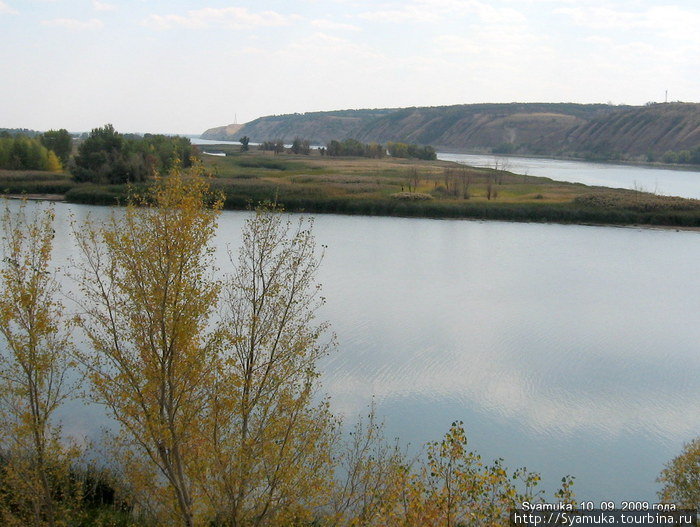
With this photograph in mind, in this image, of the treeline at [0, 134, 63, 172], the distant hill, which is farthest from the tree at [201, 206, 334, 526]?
the distant hill

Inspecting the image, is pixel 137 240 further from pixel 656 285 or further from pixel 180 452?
pixel 656 285

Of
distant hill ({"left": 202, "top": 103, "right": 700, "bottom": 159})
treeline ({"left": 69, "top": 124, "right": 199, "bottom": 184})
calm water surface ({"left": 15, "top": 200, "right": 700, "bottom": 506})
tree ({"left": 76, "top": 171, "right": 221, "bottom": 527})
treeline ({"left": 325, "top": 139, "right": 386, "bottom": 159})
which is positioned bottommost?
calm water surface ({"left": 15, "top": 200, "right": 700, "bottom": 506})

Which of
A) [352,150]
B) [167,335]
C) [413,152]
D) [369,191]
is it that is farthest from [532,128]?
[167,335]

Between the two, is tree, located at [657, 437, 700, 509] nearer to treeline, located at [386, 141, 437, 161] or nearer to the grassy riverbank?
the grassy riverbank

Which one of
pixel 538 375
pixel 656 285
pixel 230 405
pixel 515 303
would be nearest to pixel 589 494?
pixel 538 375

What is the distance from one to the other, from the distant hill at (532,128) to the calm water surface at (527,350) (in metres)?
75.1

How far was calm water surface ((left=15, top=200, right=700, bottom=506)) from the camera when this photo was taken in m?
12.7

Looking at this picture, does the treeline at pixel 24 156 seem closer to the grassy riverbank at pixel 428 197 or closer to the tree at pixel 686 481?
the grassy riverbank at pixel 428 197

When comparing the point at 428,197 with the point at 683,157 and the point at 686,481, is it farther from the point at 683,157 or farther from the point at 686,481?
the point at 683,157

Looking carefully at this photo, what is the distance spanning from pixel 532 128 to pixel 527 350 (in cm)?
11814

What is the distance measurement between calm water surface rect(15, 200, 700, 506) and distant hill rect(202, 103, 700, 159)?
2958 inches

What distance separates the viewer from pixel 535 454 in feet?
40.1

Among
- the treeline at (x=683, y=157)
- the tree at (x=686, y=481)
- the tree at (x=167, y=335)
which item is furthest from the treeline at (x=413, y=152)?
the tree at (x=167, y=335)

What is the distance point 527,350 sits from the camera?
1773 centimetres
